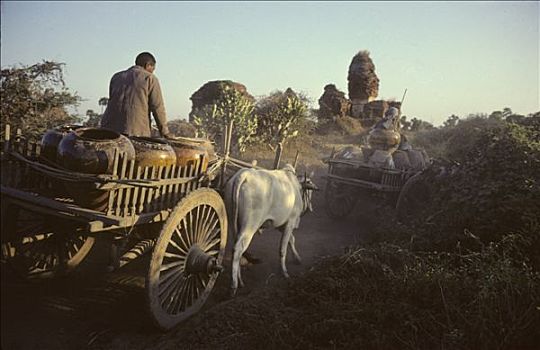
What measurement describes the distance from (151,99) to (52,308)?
240 centimetres

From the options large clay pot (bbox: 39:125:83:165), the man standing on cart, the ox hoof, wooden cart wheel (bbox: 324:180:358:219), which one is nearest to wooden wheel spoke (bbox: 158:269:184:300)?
large clay pot (bbox: 39:125:83:165)

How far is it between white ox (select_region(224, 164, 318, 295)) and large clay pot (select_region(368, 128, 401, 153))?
3.73 metres

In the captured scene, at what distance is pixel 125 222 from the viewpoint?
9.09 feet

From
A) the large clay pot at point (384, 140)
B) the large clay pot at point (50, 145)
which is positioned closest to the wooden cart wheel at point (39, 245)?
the large clay pot at point (50, 145)

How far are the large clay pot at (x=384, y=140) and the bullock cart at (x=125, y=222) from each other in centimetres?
512

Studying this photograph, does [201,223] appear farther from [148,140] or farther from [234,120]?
[234,120]

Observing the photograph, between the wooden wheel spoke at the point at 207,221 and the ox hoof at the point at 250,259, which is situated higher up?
the wooden wheel spoke at the point at 207,221

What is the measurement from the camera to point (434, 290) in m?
3.33

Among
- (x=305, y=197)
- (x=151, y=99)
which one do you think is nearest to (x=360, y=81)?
(x=305, y=197)

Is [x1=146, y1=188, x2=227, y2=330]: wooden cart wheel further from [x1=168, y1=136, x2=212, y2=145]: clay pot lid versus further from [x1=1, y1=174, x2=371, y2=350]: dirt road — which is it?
[x1=168, y1=136, x2=212, y2=145]: clay pot lid

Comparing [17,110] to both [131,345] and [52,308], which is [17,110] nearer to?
[52,308]

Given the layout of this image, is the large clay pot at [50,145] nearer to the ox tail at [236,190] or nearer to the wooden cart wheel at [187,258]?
the wooden cart wheel at [187,258]

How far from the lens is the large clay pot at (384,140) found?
8156 millimetres

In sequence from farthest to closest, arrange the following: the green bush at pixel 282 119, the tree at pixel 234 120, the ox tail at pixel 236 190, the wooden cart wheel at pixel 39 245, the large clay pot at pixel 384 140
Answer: the green bush at pixel 282 119, the tree at pixel 234 120, the large clay pot at pixel 384 140, the ox tail at pixel 236 190, the wooden cart wheel at pixel 39 245
